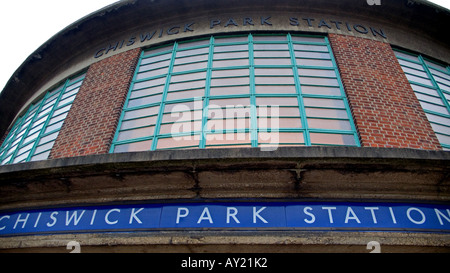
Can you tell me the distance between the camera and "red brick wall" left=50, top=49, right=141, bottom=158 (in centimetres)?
633

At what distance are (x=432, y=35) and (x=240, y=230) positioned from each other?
8.33 metres

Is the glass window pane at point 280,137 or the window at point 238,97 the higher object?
the window at point 238,97

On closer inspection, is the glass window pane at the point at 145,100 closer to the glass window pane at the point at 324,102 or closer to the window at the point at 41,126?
the window at the point at 41,126

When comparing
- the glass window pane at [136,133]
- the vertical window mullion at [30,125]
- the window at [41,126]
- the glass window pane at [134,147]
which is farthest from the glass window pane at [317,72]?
the vertical window mullion at [30,125]

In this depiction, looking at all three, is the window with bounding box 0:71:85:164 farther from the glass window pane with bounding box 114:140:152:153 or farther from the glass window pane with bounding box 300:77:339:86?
the glass window pane with bounding box 300:77:339:86

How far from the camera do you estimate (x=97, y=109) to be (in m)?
7.00

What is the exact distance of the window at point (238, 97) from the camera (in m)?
5.84

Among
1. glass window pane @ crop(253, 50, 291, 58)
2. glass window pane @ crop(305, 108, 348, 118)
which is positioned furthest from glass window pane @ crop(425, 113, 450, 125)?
glass window pane @ crop(253, 50, 291, 58)

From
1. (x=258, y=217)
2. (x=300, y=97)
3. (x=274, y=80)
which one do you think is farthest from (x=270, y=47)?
(x=258, y=217)

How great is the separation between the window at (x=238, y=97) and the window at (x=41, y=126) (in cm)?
200

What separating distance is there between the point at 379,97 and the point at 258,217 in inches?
152

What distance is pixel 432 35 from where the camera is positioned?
8766mm
